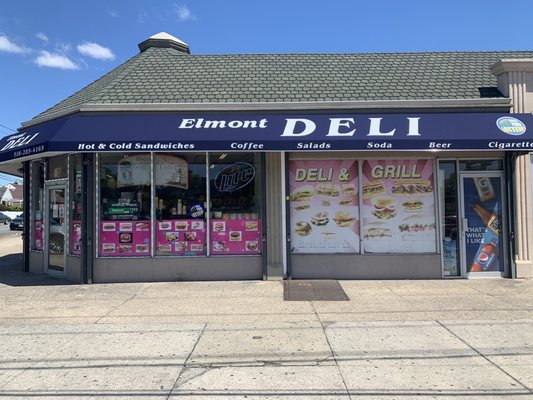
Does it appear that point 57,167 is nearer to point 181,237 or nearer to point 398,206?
point 181,237

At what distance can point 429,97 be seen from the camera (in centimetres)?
1042

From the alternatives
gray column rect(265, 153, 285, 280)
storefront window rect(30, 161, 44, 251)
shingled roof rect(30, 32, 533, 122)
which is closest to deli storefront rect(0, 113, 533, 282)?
gray column rect(265, 153, 285, 280)

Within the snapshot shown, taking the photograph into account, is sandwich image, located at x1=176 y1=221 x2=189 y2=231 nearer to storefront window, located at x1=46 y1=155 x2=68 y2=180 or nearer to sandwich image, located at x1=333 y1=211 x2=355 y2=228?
storefront window, located at x1=46 y1=155 x2=68 y2=180

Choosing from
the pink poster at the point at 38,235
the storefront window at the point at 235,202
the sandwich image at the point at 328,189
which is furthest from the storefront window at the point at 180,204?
the pink poster at the point at 38,235

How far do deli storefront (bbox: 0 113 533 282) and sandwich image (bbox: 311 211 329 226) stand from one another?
23mm

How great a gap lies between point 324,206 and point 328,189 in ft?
1.31

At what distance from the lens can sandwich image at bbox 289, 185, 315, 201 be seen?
10336mm

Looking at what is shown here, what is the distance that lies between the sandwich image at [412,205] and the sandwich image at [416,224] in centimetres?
16

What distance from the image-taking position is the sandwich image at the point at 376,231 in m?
10.3

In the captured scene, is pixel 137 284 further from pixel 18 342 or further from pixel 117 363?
pixel 117 363

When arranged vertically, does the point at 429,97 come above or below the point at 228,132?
above

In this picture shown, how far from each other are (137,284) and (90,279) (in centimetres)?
110

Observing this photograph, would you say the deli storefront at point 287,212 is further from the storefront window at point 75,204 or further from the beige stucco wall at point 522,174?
the beige stucco wall at point 522,174

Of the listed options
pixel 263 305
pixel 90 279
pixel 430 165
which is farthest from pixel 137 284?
pixel 430 165
